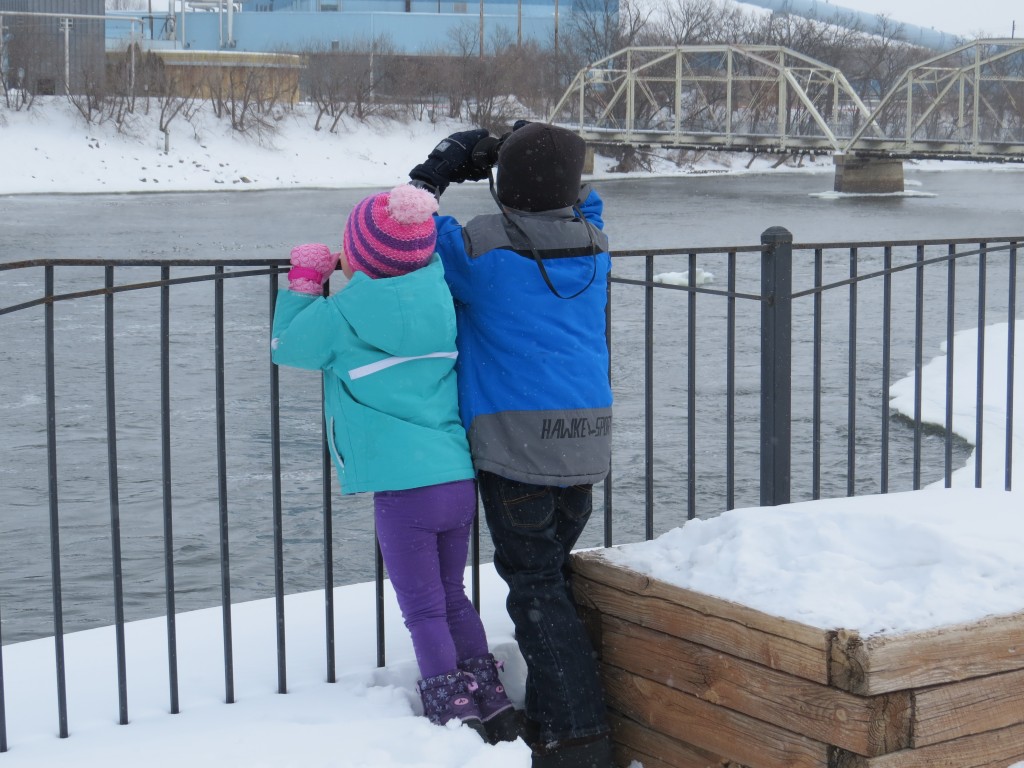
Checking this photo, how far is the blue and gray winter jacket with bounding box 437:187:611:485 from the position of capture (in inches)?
107

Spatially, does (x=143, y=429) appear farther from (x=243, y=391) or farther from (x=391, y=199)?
(x=391, y=199)

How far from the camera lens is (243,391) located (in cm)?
1055

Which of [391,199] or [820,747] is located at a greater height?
[391,199]

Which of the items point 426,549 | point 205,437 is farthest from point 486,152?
point 205,437

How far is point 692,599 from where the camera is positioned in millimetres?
2611

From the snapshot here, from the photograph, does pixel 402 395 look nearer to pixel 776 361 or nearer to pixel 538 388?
pixel 538 388

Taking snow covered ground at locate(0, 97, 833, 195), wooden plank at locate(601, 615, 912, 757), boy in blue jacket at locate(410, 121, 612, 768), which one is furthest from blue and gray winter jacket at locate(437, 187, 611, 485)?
snow covered ground at locate(0, 97, 833, 195)

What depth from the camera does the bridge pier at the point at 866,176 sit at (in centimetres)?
4538

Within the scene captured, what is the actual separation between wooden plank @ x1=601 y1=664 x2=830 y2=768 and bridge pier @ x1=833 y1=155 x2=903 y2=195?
44.0m

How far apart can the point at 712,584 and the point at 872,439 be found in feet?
21.8

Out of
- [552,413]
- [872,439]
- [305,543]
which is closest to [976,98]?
[872,439]

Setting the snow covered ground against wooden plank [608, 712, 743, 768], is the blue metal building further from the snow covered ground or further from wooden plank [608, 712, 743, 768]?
wooden plank [608, 712, 743, 768]

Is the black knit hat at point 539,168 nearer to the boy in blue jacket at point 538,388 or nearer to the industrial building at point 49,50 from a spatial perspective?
the boy in blue jacket at point 538,388

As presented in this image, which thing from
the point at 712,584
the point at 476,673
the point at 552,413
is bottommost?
the point at 476,673
